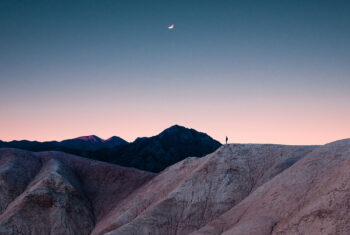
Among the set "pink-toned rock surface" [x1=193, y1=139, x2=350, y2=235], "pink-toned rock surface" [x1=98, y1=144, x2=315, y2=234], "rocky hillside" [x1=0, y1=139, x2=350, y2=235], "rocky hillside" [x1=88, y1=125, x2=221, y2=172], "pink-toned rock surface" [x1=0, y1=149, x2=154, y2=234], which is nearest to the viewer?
"pink-toned rock surface" [x1=193, y1=139, x2=350, y2=235]

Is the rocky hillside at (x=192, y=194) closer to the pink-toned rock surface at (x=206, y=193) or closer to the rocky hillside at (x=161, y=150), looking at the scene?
the pink-toned rock surface at (x=206, y=193)

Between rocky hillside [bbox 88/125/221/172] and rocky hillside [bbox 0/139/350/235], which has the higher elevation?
rocky hillside [bbox 88/125/221/172]

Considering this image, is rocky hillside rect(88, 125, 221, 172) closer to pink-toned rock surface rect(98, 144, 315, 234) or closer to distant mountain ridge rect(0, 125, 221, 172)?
distant mountain ridge rect(0, 125, 221, 172)

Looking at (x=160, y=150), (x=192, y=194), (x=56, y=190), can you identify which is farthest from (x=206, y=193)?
(x=160, y=150)

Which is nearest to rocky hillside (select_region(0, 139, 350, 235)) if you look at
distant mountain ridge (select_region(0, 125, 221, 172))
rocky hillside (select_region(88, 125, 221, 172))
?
rocky hillside (select_region(88, 125, 221, 172))

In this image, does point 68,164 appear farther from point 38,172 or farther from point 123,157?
point 123,157

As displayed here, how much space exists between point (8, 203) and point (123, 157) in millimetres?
114149

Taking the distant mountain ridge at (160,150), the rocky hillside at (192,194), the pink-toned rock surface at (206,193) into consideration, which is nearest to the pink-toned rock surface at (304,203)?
the rocky hillside at (192,194)

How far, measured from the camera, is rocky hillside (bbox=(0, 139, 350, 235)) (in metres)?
31.0

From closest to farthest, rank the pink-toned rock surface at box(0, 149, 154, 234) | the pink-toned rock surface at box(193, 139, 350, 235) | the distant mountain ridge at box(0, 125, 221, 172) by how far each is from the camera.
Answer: the pink-toned rock surface at box(193, 139, 350, 235) → the pink-toned rock surface at box(0, 149, 154, 234) → the distant mountain ridge at box(0, 125, 221, 172)

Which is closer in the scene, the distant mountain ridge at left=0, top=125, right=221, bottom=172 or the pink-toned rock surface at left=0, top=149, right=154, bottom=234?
the pink-toned rock surface at left=0, top=149, right=154, bottom=234

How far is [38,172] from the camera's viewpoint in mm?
70500

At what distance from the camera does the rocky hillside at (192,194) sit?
31.0 m

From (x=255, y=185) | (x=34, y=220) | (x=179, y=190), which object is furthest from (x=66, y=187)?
(x=255, y=185)
